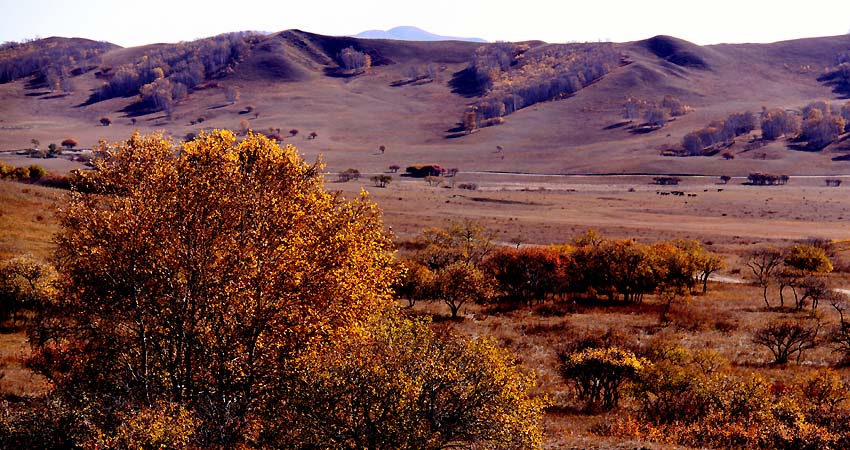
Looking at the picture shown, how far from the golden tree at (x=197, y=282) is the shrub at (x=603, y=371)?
48.0 ft

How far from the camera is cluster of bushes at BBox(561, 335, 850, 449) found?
24.7 metres

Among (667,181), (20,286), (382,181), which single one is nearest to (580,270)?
(20,286)

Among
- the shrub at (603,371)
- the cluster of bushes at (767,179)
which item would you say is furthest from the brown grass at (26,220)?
the cluster of bushes at (767,179)

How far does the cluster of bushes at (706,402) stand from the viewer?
2469 centimetres

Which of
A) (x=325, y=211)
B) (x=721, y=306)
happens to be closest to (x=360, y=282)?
(x=325, y=211)

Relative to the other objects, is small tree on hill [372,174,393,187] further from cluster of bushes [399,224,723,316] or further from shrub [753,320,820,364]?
shrub [753,320,820,364]

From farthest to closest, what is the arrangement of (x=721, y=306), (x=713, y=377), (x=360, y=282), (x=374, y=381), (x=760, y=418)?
(x=721, y=306)
(x=713, y=377)
(x=760, y=418)
(x=360, y=282)
(x=374, y=381)

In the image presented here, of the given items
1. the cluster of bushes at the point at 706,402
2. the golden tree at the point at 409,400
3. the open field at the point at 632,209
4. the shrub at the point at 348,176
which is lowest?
the open field at the point at 632,209

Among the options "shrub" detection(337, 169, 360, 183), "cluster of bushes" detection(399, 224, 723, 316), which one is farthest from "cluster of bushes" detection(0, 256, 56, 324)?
"shrub" detection(337, 169, 360, 183)

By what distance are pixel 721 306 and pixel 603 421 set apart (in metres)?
35.5

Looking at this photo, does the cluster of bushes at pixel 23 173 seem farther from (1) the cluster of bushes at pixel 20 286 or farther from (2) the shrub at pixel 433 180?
(2) the shrub at pixel 433 180

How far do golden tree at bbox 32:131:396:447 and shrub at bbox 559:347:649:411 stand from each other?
14.6 m

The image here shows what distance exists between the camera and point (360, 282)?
896 inches

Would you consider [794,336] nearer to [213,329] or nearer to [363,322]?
[363,322]
